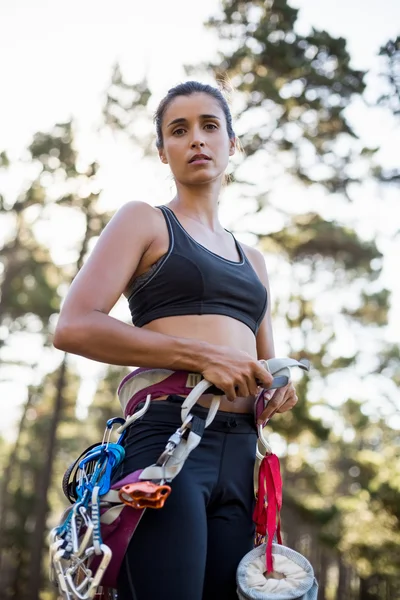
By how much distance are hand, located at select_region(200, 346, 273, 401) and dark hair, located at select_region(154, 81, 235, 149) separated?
1.17 metres

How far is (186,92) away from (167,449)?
5.20 ft

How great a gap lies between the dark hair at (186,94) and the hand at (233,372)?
1168 mm

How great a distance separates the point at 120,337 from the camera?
2.09m

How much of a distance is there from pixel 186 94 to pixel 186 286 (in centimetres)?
96

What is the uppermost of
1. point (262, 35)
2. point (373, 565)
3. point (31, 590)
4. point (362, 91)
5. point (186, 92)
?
point (262, 35)

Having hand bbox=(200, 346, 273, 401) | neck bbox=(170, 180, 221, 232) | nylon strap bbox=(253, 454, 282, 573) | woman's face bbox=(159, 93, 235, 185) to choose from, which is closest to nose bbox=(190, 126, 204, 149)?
woman's face bbox=(159, 93, 235, 185)

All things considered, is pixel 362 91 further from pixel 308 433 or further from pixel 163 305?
pixel 163 305

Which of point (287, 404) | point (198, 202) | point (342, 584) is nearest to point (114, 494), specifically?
point (287, 404)

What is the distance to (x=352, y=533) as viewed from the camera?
16.8 m

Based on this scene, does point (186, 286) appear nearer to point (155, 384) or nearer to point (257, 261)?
point (155, 384)

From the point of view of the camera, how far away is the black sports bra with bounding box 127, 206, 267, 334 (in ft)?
7.71

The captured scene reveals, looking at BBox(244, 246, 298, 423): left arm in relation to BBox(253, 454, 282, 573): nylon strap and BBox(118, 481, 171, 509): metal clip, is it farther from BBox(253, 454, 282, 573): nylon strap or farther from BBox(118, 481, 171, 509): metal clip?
BBox(118, 481, 171, 509): metal clip

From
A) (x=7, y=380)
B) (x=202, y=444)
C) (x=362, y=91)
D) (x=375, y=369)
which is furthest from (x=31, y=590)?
(x=375, y=369)

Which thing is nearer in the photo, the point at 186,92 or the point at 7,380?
the point at 186,92
